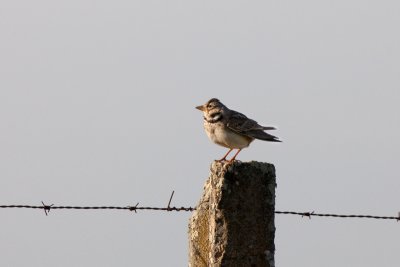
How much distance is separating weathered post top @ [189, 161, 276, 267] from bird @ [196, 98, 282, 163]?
3.21 metres

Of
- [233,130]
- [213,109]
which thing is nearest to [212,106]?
[213,109]

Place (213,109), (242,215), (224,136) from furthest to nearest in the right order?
1. (213,109)
2. (224,136)
3. (242,215)

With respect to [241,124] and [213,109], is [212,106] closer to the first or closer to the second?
[213,109]

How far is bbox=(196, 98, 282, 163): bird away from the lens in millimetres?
8625

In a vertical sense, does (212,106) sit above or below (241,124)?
above

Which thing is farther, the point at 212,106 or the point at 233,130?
the point at 212,106

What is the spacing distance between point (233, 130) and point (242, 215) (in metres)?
3.44

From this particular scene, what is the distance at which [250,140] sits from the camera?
8.80 metres

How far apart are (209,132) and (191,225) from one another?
3232 millimetres

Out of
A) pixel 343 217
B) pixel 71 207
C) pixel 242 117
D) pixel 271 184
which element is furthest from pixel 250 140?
pixel 271 184

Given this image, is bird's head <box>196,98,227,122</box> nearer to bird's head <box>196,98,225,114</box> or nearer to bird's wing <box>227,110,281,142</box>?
bird's head <box>196,98,225,114</box>

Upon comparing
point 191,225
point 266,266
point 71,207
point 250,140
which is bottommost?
point 266,266

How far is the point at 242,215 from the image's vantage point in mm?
5246

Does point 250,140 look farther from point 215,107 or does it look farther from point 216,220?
point 216,220
